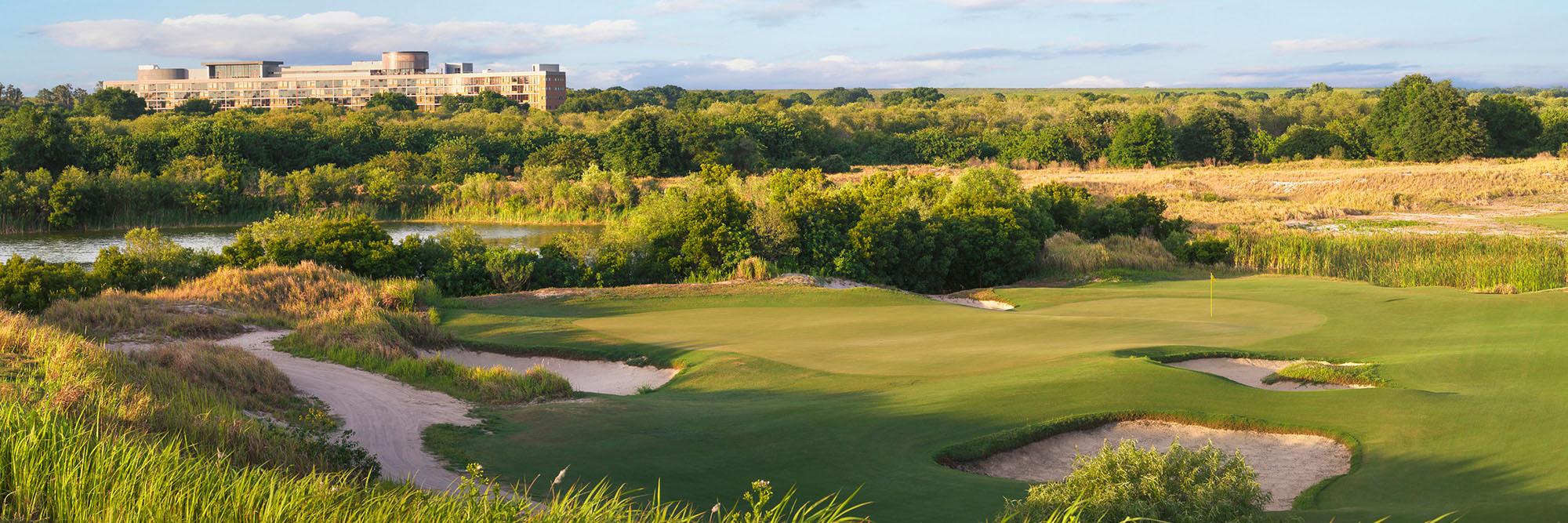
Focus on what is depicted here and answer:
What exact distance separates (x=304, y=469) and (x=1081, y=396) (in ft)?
27.0

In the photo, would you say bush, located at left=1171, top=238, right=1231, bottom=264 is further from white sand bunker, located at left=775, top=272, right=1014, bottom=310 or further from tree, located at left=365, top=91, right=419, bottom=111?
tree, located at left=365, top=91, right=419, bottom=111

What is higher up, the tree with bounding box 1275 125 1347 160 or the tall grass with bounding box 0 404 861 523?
the tree with bounding box 1275 125 1347 160

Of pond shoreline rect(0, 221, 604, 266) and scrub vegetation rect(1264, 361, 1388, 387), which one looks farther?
pond shoreline rect(0, 221, 604, 266)

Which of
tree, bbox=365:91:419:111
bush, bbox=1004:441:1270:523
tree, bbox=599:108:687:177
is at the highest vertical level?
tree, bbox=365:91:419:111

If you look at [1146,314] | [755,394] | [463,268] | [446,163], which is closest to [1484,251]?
[1146,314]

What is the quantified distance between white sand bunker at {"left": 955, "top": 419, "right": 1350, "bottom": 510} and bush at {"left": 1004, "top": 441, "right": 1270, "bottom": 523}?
3.06m

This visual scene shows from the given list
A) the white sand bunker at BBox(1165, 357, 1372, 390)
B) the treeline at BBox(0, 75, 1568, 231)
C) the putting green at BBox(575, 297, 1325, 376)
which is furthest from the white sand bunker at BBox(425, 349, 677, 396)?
the treeline at BBox(0, 75, 1568, 231)

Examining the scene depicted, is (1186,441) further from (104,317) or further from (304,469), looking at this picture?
(104,317)

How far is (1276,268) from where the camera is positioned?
31.7 meters

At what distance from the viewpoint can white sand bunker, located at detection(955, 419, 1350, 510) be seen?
9.17m

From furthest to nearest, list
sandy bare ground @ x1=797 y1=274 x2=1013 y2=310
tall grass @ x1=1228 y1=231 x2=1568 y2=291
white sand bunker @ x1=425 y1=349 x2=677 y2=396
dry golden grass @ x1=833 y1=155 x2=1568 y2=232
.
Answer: dry golden grass @ x1=833 y1=155 x2=1568 y2=232 < tall grass @ x1=1228 y1=231 x2=1568 y2=291 < sandy bare ground @ x1=797 y1=274 x2=1013 y2=310 < white sand bunker @ x1=425 y1=349 x2=677 y2=396

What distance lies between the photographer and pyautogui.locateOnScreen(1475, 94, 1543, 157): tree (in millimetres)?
71562

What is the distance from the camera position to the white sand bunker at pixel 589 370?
598 inches

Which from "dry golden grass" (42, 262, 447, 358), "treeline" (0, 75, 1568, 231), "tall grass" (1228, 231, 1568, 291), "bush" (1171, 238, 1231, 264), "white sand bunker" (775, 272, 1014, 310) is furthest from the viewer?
"treeline" (0, 75, 1568, 231)
